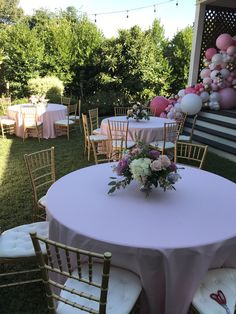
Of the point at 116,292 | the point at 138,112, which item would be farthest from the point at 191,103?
the point at 116,292

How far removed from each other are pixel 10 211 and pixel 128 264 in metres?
2.28

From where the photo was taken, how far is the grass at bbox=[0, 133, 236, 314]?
217 cm

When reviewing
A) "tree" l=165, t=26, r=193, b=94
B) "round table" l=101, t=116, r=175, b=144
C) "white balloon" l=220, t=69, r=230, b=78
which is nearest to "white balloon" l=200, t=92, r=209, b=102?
"white balloon" l=220, t=69, r=230, b=78

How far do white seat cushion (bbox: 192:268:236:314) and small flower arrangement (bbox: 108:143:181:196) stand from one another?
65cm

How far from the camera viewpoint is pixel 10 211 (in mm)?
3428

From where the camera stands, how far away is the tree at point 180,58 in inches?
474

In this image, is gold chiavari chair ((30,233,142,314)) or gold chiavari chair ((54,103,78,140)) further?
gold chiavari chair ((54,103,78,140))

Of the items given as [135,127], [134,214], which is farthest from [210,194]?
[135,127]

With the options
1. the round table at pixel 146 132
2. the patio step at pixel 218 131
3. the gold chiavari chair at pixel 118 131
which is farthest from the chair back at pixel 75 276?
the patio step at pixel 218 131

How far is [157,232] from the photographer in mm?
1650

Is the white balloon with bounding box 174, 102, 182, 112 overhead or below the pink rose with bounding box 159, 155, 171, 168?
below

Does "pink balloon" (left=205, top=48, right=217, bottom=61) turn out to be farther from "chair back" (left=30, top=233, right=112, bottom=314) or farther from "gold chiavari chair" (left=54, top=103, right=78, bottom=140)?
"chair back" (left=30, top=233, right=112, bottom=314)

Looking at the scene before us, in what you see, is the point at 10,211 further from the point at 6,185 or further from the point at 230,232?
the point at 230,232

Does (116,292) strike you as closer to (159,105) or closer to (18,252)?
(18,252)
